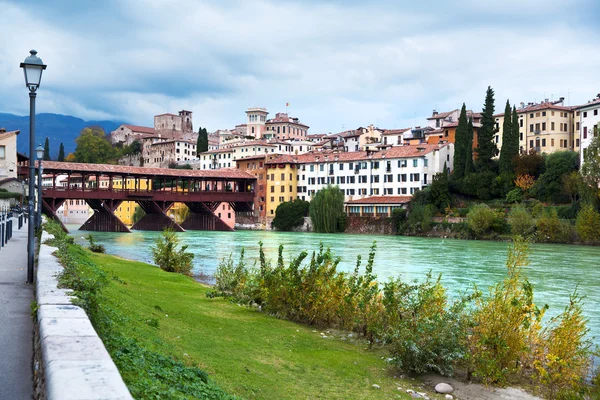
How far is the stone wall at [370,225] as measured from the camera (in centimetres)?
6475

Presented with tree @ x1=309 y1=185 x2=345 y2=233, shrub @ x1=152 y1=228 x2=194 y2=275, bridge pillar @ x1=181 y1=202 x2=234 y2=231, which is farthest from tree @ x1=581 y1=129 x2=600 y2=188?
bridge pillar @ x1=181 y1=202 x2=234 y2=231

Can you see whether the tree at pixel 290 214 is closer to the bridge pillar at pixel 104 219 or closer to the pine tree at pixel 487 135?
the bridge pillar at pixel 104 219

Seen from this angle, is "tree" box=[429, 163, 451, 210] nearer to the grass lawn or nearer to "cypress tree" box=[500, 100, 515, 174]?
"cypress tree" box=[500, 100, 515, 174]

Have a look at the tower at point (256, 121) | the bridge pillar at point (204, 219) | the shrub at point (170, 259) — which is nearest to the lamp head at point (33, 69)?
the shrub at point (170, 259)

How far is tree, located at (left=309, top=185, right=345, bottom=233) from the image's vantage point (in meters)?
68.8

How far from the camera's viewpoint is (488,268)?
89.7 feet

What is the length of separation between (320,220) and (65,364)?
216 ft

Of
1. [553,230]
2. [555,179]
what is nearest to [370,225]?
[555,179]

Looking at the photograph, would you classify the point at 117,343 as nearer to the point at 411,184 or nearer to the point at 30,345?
the point at 30,345

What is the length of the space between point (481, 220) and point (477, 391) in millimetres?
47580

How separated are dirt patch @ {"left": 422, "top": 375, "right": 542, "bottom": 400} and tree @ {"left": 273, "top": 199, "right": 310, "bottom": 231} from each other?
213 feet

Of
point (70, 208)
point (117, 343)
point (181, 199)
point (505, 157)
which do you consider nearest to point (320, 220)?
point (181, 199)

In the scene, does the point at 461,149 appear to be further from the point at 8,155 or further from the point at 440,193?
the point at 8,155

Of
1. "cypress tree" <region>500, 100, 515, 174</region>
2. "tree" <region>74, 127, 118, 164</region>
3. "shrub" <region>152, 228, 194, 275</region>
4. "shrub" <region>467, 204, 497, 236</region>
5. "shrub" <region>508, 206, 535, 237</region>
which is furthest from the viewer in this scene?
"tree" <region>74, 127, 118, 164</region>
